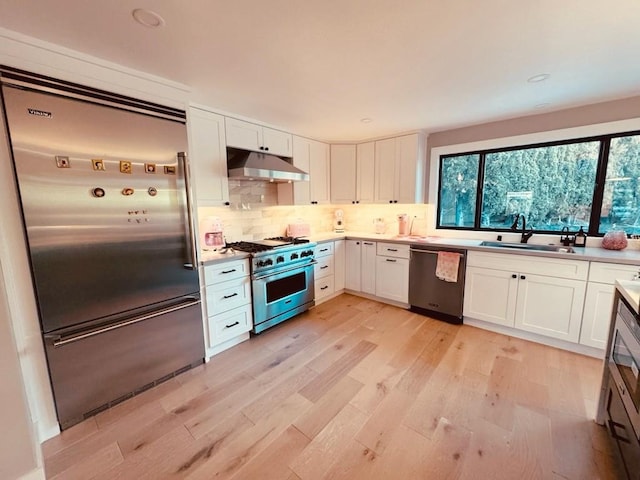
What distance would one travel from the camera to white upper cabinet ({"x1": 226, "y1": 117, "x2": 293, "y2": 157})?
280cm

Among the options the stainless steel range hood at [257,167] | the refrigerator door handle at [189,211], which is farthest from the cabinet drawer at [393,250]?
the refrigerator door handle at [189,211]

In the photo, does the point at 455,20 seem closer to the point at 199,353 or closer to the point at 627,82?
the point at 627,82

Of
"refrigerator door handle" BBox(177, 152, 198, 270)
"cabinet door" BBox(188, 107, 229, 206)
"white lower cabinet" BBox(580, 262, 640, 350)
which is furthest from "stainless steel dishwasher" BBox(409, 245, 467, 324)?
"refrigerator door handle" BBox(177, 152, 198, 270)

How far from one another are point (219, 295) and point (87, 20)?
2.02 metres

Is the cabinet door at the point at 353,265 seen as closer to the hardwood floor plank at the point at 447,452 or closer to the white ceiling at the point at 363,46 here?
the white ceiling at the point at 363,46

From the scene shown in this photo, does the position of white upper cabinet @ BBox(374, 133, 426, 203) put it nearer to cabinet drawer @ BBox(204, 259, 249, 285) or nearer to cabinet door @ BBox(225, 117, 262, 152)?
cabinet door @ BBox(225, 117, 262, 152)

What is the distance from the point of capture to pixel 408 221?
3920 mm

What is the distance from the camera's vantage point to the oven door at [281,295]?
2.85 m

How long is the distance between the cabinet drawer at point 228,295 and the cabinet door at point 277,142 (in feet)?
5.20

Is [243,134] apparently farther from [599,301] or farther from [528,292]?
[599,301]

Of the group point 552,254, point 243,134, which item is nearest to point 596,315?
point 552,254

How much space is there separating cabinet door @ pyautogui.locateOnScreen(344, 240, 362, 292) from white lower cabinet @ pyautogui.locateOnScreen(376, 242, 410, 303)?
11.5 inches

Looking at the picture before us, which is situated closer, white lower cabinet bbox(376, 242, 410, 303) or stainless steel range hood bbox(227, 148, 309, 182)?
stainless steel range hood bbox(227, 148, 309, 182)

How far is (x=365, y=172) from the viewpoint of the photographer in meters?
3.95
